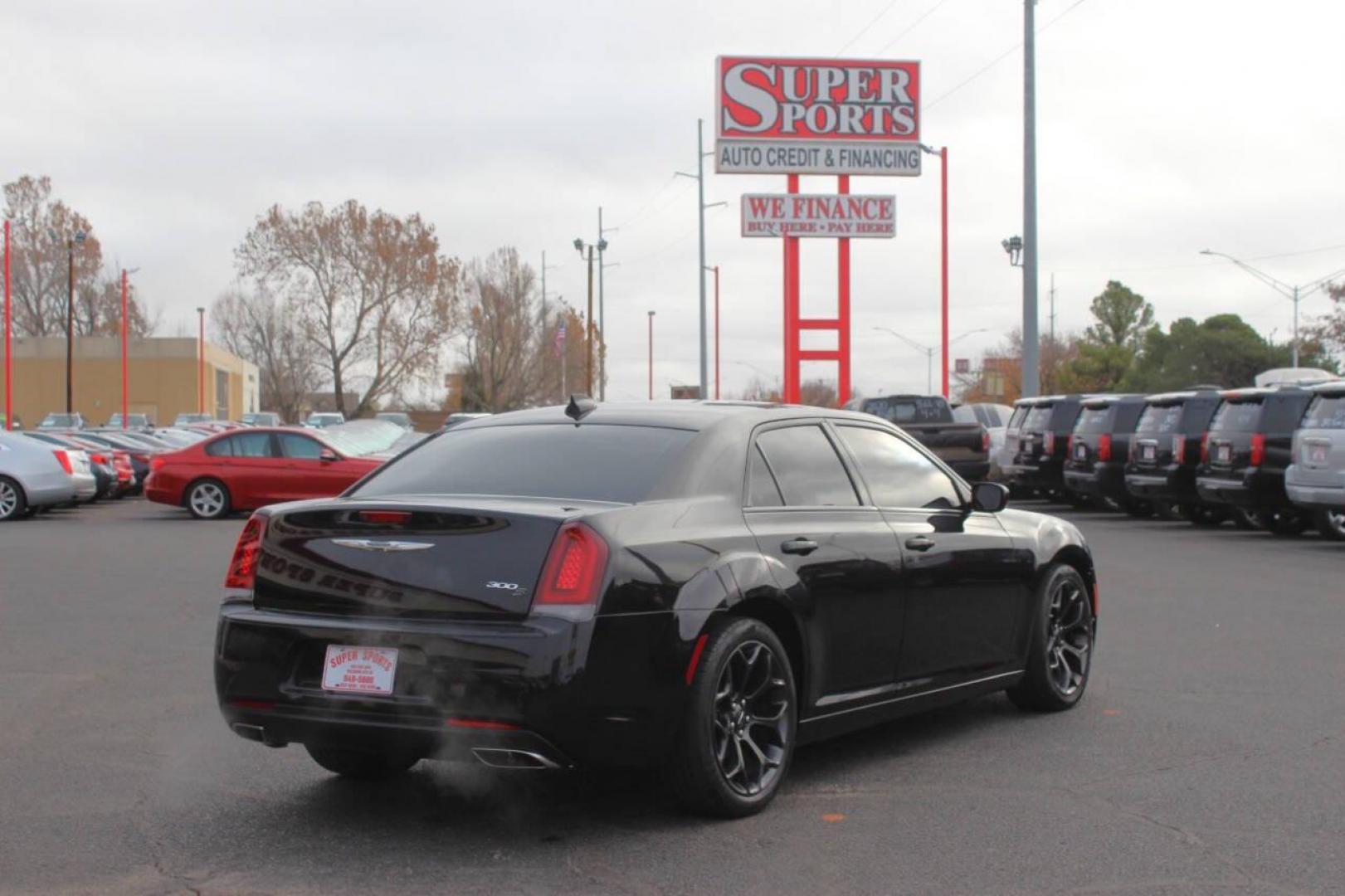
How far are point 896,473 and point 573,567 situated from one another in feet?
7.66

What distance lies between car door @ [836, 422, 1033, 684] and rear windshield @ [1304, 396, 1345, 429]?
11433 mm

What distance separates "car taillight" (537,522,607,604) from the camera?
5414 millimetres

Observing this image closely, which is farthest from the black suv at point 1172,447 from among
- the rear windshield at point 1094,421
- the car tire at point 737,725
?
the car tire at point 737,725

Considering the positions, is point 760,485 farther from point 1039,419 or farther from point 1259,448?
point 1039,419

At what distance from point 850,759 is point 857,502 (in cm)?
113

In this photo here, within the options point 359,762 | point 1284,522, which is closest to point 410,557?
point 359,762

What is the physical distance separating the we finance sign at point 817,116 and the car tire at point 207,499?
727 inches

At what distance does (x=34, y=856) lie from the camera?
5445 millimetres

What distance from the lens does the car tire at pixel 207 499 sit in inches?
965

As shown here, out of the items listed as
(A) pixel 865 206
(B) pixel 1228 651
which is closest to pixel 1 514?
(B) pixel 1228 651

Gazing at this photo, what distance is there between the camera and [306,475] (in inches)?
966

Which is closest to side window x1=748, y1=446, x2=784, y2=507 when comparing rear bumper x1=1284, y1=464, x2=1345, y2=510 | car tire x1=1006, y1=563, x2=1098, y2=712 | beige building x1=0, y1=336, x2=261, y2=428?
car tire x1=1006, y1=563, x2=1098, y2=712

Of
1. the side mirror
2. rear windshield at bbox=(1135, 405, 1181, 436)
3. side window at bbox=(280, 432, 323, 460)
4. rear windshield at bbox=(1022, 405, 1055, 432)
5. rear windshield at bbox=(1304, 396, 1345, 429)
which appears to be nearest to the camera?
the side mirror

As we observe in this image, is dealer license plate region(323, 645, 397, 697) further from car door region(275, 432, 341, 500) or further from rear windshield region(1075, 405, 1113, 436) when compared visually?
rear windshield region(1075, 405, 1113, 436)
